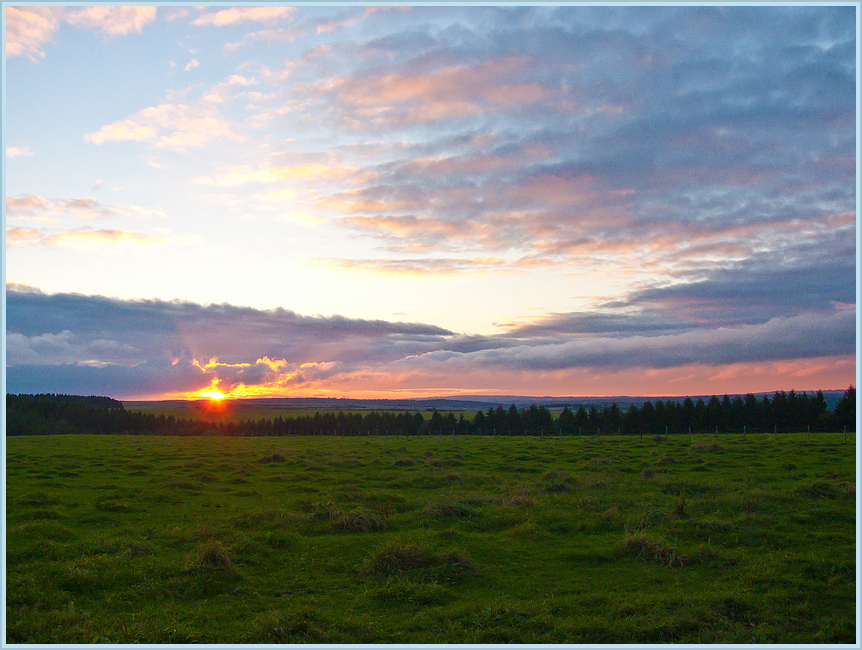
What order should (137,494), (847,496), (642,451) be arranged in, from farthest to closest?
1. (642,451)
2. (137,494)
3. (847,496)

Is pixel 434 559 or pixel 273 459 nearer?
pixel 434 559

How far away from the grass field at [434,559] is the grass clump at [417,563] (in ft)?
0.19

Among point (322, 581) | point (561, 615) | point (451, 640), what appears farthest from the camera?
point (322, 581)

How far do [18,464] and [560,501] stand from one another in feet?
123

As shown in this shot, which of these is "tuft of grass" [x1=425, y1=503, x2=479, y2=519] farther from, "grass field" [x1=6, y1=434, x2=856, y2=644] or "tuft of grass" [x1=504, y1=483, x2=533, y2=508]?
"tuft of grass" [x1=504, y1=483, x2=533, y2=508]

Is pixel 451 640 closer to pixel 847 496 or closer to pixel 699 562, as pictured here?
pixel 699 562

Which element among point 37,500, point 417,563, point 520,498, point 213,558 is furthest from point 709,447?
point 37,500

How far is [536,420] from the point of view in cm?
10050

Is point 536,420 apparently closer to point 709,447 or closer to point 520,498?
point 709,447

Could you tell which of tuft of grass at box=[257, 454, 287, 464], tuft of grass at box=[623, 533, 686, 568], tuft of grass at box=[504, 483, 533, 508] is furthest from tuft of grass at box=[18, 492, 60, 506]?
tuft of grass at box=[623, 533, 686, 568]

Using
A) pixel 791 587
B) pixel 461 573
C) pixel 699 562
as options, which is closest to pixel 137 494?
pixel 461 573

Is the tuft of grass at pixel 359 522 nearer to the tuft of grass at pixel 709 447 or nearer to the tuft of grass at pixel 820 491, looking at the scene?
the tuft of grass at pixel 820 491

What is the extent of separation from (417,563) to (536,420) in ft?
291

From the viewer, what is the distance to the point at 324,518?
21016 millimetres
